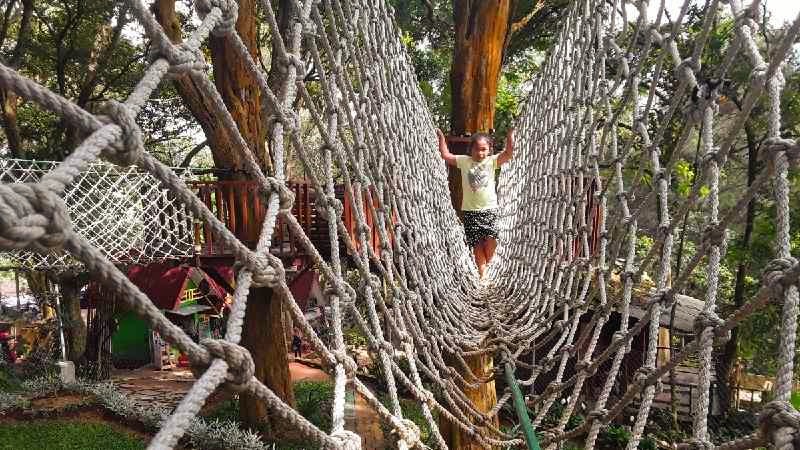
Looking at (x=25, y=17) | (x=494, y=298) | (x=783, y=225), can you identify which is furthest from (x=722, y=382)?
(x=25, y=17)

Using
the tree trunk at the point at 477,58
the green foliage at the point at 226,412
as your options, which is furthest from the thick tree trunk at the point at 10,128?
the tree trunk at the point at 477,58

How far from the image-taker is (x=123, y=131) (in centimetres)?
47

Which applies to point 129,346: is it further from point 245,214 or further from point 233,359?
point 233,359

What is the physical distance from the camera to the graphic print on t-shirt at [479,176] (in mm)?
2986

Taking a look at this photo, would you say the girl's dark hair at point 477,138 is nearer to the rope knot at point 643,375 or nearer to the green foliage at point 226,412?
the rope knot at point 643,375

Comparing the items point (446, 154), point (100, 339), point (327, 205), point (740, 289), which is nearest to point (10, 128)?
point (100, 339)

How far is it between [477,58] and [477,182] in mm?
655

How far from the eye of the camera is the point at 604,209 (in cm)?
180

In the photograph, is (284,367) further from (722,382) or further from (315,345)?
(722,382)

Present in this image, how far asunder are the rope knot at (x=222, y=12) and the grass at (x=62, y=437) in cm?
423

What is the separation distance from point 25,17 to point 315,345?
20.0 feet

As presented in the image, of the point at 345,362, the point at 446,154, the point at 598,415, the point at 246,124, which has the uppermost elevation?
the point at 246,124

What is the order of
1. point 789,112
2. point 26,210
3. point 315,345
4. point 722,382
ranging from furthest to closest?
point 722,382 < point 789,112 < point 315,345 < point 26,210

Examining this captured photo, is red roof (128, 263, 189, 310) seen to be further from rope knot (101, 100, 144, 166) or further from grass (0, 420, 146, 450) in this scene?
rope knot (101, 100, 144, 166)
